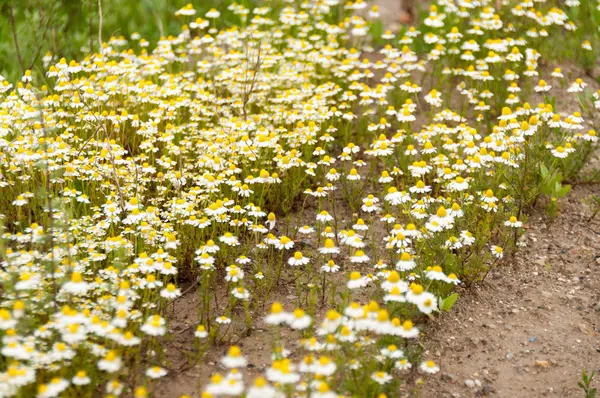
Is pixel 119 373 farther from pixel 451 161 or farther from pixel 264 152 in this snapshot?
pixel 451 161

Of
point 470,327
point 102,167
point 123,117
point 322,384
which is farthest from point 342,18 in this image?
point 322,384

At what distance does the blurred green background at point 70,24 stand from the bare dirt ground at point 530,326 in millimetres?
3294

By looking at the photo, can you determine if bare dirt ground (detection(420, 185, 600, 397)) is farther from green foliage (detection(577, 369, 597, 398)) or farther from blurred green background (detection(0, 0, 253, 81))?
blurred green background (detection(0, 0, 253, 81))

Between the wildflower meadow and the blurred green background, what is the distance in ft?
0.88

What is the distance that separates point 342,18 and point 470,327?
4.26m

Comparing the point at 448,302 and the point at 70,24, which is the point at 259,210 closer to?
the point at 448,302

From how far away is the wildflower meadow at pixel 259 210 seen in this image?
129 inches

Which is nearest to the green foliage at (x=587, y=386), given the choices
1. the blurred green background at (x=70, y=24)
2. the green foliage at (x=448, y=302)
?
the green foliage at (x=448, y=302)

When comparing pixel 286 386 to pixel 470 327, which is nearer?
pixel 286 386

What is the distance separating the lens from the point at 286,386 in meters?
3.14

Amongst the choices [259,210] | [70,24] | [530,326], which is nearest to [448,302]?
[530,326]

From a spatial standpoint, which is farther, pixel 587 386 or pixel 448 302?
pixel 448 302

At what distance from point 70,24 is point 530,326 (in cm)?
519

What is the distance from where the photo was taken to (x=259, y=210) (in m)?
4.27
